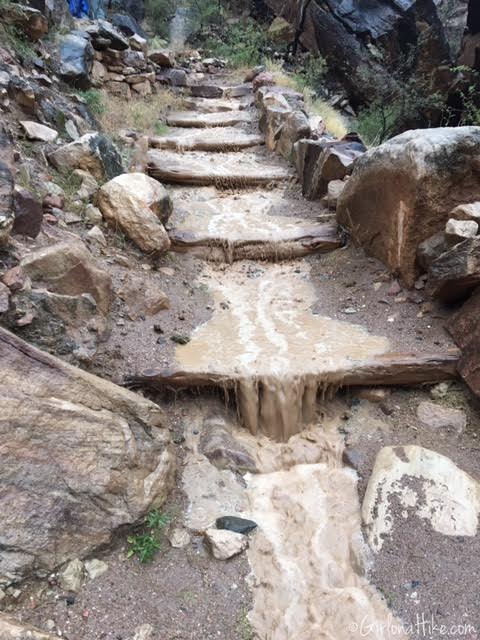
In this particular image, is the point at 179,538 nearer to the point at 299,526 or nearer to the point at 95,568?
the point at 95,568

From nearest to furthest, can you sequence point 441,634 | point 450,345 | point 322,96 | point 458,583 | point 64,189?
point 441,634 → point 458,583 → point 450,345 → point 64,189 → point 322,96

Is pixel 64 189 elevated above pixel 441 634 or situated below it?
above

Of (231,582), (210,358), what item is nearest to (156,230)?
(210,358)

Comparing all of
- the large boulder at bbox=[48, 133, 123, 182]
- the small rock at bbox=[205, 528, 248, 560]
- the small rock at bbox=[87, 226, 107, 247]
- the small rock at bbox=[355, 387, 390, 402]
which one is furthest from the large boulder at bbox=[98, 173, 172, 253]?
the small rock at bbox=[205, 528, 248, 560]

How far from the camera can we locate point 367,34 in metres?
12.1

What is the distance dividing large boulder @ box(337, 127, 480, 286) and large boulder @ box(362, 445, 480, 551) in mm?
1687

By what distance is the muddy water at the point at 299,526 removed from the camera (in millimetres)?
2219

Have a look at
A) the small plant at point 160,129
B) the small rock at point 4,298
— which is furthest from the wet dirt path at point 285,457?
the small plant at point 160,129

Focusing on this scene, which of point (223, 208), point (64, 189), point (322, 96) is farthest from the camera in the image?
point (322, 96)

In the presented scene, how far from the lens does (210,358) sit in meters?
3.33

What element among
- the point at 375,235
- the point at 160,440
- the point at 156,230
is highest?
the point at 375,235

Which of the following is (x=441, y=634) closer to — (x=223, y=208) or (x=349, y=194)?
(x=349, y=194)

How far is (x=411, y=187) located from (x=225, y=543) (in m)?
2.92

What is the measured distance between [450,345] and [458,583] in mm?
1592
